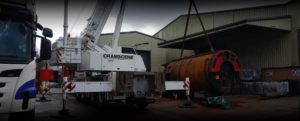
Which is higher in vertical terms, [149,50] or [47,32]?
[149,50]

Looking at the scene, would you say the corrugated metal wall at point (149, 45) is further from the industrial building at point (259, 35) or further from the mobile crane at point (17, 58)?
the mobile crane at point (17, 58)

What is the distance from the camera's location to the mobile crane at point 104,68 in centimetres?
1105

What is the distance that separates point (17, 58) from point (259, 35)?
2208cm

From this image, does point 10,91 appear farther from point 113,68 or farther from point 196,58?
point 196,58

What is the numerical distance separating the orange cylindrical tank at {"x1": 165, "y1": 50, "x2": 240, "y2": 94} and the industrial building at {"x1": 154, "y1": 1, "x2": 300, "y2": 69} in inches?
303

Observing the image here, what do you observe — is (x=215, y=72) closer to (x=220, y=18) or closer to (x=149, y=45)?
(x=220, y=18)

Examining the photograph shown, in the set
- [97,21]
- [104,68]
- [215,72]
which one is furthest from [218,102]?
[97,21]

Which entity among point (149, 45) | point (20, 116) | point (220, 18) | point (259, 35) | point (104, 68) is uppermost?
point (220, 18)

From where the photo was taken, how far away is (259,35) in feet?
81.9

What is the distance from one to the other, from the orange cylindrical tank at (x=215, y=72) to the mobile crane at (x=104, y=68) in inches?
110

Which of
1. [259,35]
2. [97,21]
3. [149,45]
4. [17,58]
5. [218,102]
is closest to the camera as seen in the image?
[17,58]

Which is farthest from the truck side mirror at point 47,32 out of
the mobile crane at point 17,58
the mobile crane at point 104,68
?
the mobile crane at point 104,68

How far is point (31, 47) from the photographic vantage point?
264 inches

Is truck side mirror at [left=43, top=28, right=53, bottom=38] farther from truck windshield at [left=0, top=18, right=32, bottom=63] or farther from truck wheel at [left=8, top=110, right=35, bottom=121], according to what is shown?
truck wheel at [left=8, top=110, right=35, bottom=121]
